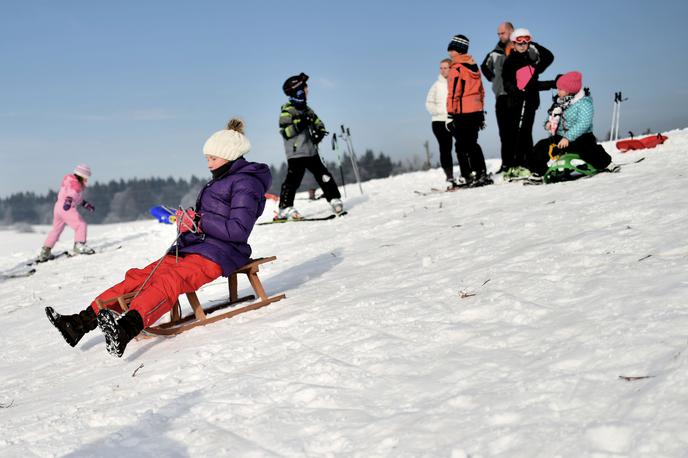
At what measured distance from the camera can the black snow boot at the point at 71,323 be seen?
13.8 ft

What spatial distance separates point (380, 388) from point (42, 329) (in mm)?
4622

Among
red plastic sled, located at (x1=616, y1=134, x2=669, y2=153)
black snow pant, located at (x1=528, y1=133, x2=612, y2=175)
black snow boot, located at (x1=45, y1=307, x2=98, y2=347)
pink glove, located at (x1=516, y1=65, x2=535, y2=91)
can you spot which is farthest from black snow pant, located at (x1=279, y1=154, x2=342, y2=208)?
red plastic sled, located at (x1=616, y1=134, x2=669, y2=153)

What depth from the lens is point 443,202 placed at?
9.59m

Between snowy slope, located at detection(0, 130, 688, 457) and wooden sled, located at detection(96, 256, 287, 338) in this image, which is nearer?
snowy slope, located at detection(0, 130, 688, 457)

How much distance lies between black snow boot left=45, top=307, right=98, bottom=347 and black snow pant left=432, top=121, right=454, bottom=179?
801 centimetres

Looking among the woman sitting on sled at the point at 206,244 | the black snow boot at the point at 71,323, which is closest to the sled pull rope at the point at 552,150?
the woman sitting on sled at the point at 206,244

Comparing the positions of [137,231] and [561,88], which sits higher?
[561,88]

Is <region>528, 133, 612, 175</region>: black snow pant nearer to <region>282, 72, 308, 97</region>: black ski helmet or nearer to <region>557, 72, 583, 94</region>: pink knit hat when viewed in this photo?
<region>557, 72, 583, 94</region>: pink knit hat

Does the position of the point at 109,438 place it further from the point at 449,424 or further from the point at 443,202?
the point at 443,202

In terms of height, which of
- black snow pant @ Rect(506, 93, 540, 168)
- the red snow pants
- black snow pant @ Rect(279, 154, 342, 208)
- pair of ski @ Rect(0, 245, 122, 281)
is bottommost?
pair of ski @ Rect(0, 245, 122, 281)

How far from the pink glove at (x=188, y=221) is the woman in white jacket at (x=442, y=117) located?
6966 mm

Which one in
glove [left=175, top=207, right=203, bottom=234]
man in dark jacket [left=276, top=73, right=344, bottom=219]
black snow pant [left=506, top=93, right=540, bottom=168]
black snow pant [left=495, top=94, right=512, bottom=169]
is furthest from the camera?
black snow pant [left=495, top=94, right=512, bottom=169]

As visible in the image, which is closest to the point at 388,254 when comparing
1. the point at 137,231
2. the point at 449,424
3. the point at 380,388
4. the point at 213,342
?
the point at 213,342

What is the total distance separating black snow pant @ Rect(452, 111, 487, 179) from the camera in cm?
1004
